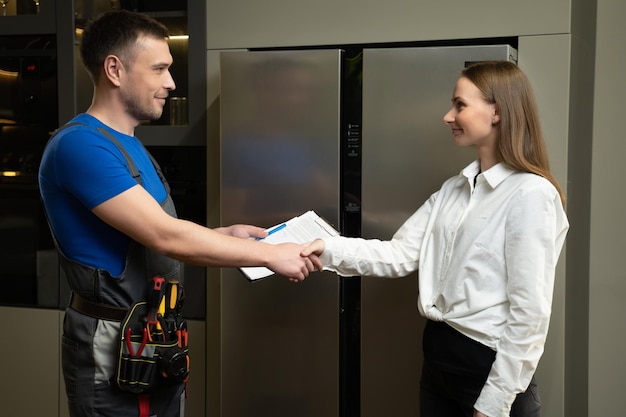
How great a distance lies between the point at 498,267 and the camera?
5.22ft

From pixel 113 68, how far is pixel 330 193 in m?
0.86

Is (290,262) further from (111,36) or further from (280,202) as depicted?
(111,36)

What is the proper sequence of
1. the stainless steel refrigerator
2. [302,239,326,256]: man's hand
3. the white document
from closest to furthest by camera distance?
[302,239,326,256]: man's hand → the white document → the stainless steel refrigerator

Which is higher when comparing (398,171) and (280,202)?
(398,171)

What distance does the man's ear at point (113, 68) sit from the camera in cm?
172

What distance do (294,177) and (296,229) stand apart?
258 millimetres

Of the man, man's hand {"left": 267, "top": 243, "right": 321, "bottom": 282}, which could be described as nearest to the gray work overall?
the man

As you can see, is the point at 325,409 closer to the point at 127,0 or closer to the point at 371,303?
the point at 371,303

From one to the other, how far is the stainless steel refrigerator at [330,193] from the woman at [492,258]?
39cm

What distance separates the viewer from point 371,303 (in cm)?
229

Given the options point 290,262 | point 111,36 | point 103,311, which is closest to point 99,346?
point 103,311

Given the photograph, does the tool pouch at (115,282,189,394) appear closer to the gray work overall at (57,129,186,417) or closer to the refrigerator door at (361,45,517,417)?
the gray work overall at (57,129,186,417)

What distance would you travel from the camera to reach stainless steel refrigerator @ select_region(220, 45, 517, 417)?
2207mm

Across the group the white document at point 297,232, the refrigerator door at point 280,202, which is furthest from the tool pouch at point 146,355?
the refrigerator door at point 280,202
